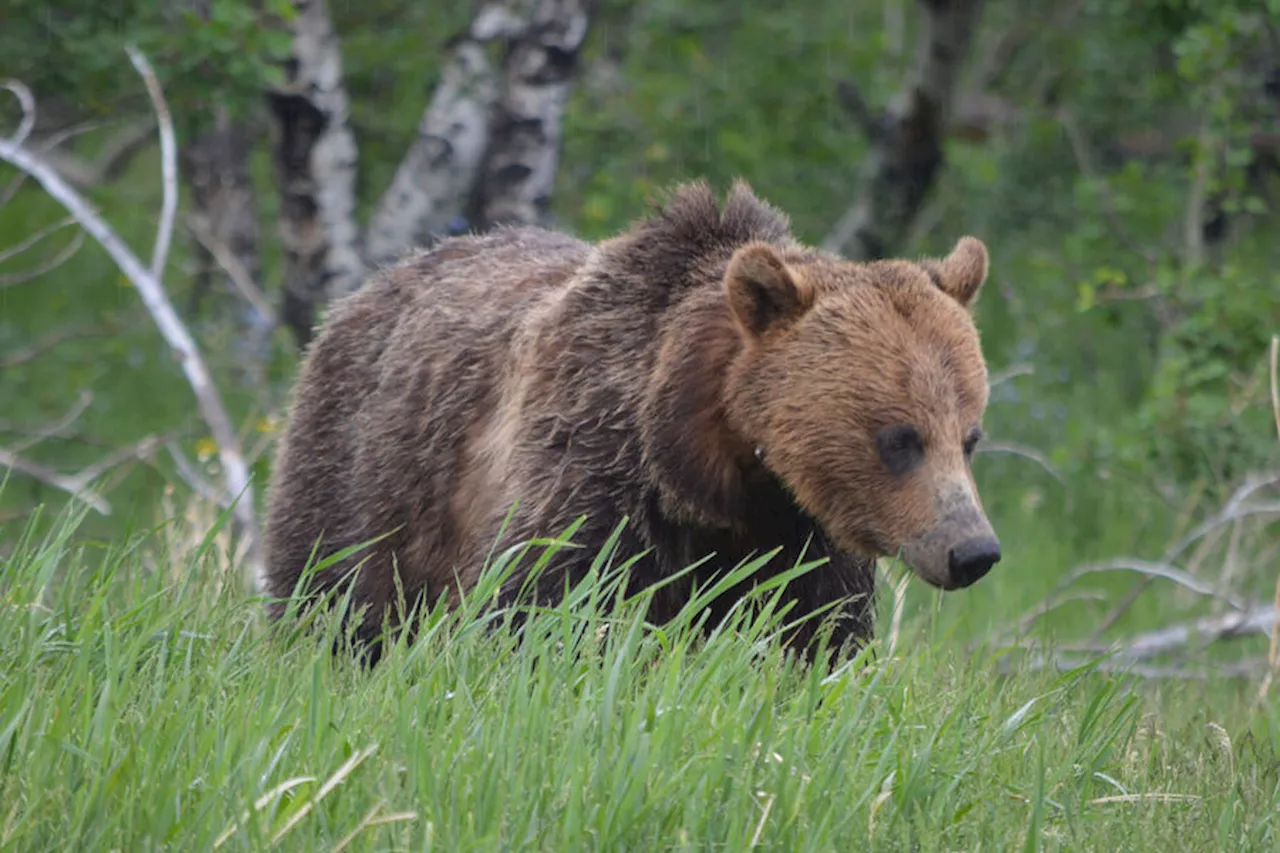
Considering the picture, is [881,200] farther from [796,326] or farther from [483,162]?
[796,326]

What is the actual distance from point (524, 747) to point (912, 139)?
270 inches

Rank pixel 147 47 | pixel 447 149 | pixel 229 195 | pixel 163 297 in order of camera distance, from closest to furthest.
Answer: pixel 163 297, pixel 147 47, pixel 447 149, pixel 229 195

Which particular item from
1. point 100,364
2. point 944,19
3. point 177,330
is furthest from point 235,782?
point 100,364

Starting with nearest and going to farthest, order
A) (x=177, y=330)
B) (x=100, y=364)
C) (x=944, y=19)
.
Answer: (x=177, y=330), (x=944, y=19), (x=100, y=364)

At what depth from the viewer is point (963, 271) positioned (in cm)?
473

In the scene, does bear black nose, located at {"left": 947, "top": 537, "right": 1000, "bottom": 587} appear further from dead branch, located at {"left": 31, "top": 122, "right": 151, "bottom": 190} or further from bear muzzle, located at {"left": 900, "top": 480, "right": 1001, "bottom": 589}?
dead branch, located at {"left": 31, "top": 122, "right": 151, "bottom": 190}

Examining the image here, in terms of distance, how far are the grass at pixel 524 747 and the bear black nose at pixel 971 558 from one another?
0.21 m

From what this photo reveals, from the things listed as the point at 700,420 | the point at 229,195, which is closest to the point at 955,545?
the point at 700,420

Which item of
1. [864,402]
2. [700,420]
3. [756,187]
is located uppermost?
[864,402]

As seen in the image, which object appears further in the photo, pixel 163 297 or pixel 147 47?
pixel 147 47

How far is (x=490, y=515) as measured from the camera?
4.64 m

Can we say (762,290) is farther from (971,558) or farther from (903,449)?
(971,558)

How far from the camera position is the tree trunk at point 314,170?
25.8 feet

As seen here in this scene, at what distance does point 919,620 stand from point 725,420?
69 cm
